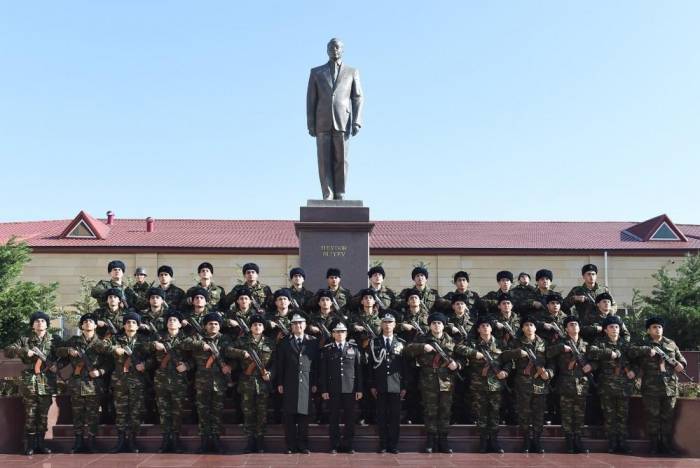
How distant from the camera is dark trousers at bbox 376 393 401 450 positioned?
29.3 feet

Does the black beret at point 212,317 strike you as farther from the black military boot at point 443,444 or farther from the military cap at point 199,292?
the black military boot at point 443,444

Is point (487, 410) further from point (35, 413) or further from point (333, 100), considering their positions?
point (35, 413)

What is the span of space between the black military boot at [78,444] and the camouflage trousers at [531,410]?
5375 millimetres

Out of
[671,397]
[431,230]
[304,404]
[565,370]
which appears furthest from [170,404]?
[431,230]

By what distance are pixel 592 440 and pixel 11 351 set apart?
23.9 feet

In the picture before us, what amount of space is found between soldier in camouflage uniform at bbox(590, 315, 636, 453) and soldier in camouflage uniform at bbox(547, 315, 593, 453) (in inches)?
7.7

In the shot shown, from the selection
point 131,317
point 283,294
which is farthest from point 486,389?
point 131,317

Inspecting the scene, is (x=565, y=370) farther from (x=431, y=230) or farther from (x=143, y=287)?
(x=431, y=230)

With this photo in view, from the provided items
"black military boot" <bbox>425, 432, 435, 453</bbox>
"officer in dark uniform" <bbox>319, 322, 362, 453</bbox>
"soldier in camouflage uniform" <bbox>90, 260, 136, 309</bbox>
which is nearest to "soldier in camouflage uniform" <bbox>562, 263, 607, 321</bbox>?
"black military boot" <bbox>425, 432, 435, 453</bbox>

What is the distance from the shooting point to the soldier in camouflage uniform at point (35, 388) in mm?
9023

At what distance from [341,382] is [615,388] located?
344 cm

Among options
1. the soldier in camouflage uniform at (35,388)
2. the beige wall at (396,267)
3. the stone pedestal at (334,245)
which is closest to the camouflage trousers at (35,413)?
the soldier in camouflage uniform at (35,388)

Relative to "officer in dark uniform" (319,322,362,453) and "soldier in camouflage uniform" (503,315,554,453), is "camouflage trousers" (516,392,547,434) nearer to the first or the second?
"soldier in camouflage uniform" (503,315,554,453)

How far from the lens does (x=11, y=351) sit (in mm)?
9125
